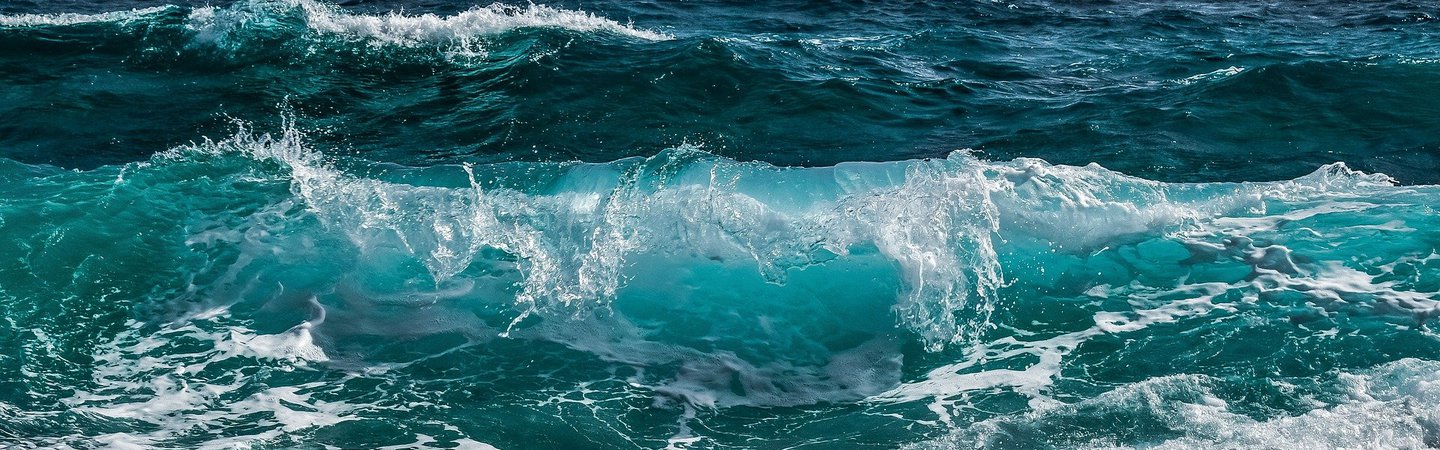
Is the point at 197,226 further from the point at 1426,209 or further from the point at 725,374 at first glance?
the point at 1426,209

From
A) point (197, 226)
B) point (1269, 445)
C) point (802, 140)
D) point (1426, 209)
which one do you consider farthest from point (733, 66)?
point (1269, 445)

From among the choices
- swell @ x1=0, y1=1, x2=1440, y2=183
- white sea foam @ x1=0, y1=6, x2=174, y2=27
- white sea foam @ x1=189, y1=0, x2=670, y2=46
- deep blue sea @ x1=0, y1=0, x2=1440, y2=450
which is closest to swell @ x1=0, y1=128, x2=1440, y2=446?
deep blue sea @ x1=0, y1=0, x2=1440, y2=450

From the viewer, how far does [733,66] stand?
9.78 meters

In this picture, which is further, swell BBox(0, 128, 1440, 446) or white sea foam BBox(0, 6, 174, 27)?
white sea foam BBox(0, 6, 174, 27)

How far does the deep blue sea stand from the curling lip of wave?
2.14 feet

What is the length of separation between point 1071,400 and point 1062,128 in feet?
13.9

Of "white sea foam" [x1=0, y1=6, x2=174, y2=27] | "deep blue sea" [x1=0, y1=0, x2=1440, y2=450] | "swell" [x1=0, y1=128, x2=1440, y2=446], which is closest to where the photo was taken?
"deep blue sea" [x1=0, y1=0, x2=1440, y2=450]

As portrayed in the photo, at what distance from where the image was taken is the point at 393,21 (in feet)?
36.4

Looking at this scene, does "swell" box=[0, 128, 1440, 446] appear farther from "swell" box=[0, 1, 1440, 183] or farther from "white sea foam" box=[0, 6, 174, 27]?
"white sea foam" box=[0, 6, 174, 27]

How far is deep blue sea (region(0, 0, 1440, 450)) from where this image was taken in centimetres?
469

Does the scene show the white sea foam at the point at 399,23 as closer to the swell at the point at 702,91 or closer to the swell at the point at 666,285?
the swell at the point at 702,91

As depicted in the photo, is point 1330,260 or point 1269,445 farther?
point 1330,260

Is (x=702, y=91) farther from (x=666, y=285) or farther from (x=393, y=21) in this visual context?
(x=393, y=21)

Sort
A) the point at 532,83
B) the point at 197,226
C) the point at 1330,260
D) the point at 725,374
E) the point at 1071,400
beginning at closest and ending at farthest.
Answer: the point at 1071,400 < the point at 725,374 < the point at 1330,260 < the point at 197,226 < the point at 532,83
